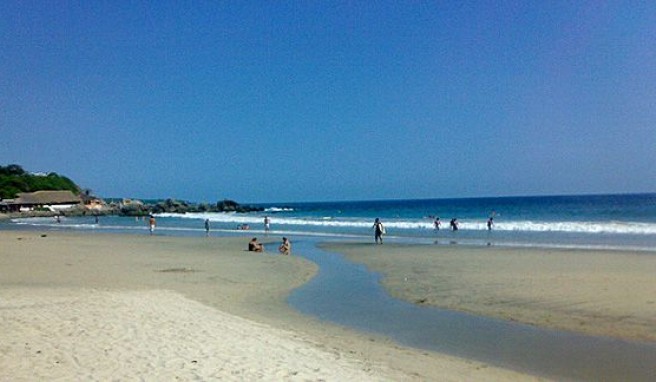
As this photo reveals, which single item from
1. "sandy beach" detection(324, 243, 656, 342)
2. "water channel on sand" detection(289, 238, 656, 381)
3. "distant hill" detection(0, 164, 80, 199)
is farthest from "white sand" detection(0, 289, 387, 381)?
"distant hill" detection(0, 164, 80, 199)

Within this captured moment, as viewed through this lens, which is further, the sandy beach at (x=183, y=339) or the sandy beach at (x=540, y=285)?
the sandy beach at (x=540, y=285)

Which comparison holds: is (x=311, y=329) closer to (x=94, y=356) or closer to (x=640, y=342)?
(x=94, y=356)

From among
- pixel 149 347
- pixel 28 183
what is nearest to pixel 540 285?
pixel 149 347

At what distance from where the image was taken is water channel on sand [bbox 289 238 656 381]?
8.33 metres

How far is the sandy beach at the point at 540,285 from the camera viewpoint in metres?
11.6

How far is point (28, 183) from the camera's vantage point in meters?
140

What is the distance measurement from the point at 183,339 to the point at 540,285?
10800 mm

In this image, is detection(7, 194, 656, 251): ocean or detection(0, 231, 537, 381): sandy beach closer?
detection(0, 231, 537, 381): sandy beach

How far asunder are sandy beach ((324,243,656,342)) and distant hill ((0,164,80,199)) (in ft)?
417

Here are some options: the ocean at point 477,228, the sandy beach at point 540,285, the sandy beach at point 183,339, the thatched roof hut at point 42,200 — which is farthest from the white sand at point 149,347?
the thatched roof hut at point 42,200

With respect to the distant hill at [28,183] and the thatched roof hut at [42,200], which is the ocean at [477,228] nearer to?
the thatched roof hut at [42,200]

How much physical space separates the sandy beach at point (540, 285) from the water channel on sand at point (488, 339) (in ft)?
2.28

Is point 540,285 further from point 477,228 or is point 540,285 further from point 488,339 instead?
point 477,228

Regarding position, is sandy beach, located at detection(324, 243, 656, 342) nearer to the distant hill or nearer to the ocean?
the ocean
